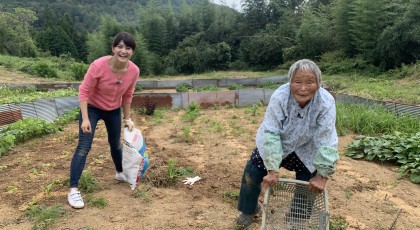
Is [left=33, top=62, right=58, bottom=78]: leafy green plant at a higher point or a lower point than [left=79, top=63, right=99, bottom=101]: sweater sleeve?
lower

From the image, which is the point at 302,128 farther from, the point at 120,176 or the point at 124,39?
the point at 120,176

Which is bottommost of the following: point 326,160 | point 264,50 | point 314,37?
point 326,160

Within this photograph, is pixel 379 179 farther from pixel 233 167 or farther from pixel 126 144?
pixel 126 144

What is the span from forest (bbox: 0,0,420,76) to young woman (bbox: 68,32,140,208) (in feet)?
48.6

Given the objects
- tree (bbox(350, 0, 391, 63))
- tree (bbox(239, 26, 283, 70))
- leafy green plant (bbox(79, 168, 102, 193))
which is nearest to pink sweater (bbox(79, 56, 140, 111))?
leafy green plant (bbox(79, 168, 102, 193))

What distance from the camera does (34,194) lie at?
2.89 meters

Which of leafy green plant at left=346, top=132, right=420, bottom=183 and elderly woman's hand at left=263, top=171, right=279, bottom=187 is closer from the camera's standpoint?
elderly woman's hand at left=263, top=171, right=279, bottom=187

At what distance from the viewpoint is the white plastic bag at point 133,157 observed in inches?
112

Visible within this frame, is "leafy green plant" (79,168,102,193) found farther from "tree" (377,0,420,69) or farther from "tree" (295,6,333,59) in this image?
"tree" (295,6,333,59)

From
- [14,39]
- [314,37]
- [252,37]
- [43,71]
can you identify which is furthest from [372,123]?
[14,39]

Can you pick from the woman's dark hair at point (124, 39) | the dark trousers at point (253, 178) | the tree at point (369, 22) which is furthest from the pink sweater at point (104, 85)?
the tree at point (369, 22)

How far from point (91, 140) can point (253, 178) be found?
4.18 feet

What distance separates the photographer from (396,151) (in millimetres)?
3877

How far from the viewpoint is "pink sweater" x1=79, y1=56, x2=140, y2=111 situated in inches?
100.0
